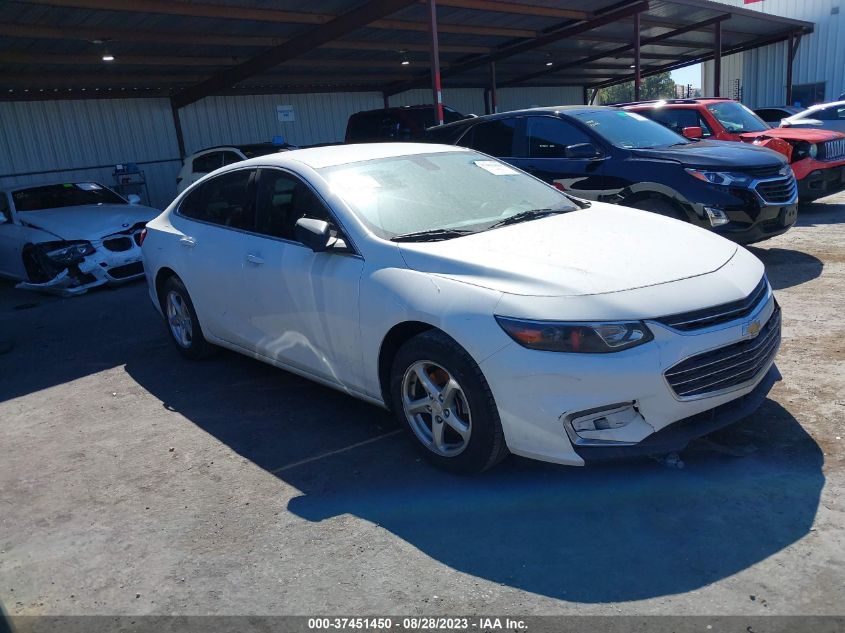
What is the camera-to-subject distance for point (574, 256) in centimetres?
351

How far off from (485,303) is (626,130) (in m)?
5.19

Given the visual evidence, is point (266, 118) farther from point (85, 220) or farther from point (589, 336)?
point (589, 336)

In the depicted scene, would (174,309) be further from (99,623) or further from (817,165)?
(817,165)

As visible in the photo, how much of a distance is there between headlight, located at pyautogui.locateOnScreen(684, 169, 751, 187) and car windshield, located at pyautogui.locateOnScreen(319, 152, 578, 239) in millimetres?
2763

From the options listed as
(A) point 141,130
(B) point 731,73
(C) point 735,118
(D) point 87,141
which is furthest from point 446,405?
(B) point 731,73

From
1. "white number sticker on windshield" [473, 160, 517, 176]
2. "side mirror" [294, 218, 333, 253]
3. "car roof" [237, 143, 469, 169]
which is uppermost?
"car roof" [237, 143, 469, 169]

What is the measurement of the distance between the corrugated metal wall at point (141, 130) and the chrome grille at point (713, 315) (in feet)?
52.2

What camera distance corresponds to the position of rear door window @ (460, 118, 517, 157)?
8289mm

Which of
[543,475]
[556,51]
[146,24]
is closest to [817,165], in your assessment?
[543,475]

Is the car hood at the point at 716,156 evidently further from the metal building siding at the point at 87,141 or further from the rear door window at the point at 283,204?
the metal building siding at the point at 87,141

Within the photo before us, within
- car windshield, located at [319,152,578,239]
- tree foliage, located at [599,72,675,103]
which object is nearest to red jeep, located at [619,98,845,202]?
car windshield, located at [319,152,578,239]

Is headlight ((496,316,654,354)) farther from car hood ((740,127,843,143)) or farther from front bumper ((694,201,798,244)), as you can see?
car hood ((740,127,843,143))

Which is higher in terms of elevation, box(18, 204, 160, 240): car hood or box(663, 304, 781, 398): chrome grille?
box(18, 204, 160, 240): car hood

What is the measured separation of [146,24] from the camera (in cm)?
1189
